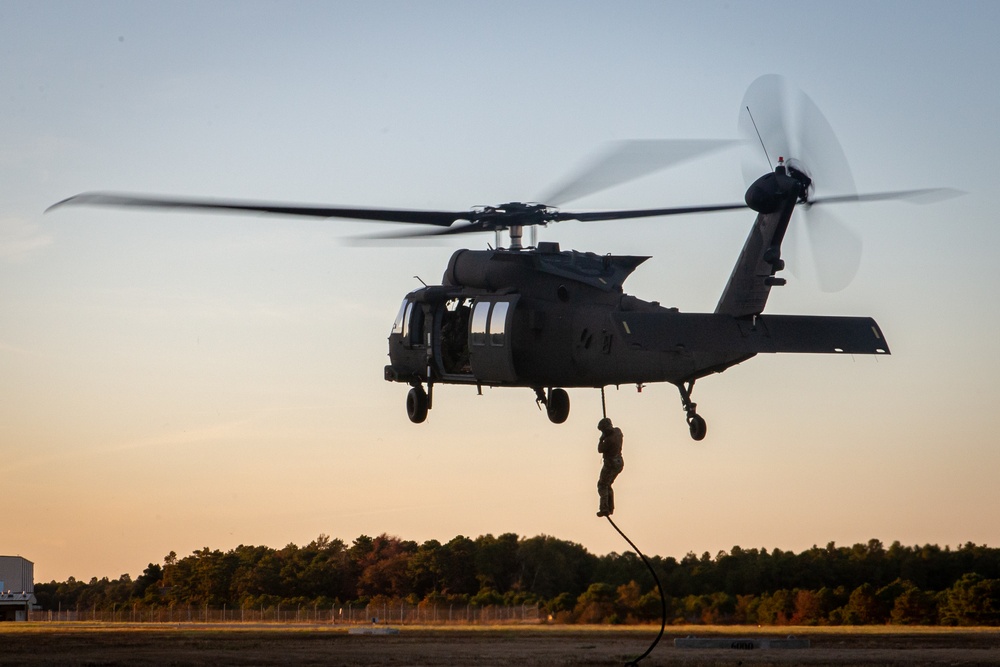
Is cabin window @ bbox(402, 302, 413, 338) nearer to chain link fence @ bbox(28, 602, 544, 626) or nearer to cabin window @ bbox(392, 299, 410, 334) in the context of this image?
cabin window @ bbox(392, 299, 410, 334)

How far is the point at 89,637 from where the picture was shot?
78.3m

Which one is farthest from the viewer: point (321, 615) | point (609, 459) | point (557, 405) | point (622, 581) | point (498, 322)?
point (321, 615)

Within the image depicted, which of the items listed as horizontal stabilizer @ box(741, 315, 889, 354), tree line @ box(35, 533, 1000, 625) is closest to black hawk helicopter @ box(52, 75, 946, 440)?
horizontal stabilizer @ box(741, 315, 889, 354)

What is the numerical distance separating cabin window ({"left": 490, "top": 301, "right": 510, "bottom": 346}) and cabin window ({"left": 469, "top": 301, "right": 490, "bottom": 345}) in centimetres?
22

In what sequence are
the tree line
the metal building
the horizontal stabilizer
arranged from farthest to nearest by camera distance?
1. the metal building
2. the tree line
3. the horizontal stabilizer

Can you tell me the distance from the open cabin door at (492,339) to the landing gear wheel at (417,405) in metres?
2.93

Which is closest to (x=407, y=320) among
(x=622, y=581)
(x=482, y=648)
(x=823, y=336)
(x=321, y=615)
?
(x=823, y=336)

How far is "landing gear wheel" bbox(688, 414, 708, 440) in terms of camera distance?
26.4m

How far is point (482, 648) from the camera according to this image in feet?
211

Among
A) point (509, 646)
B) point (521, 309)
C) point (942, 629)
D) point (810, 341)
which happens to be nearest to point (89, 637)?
point (509, 646)

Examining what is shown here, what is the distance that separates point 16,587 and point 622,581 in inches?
2705

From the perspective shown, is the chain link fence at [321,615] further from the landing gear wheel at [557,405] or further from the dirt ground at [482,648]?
the landing gear wheel at [557,405]

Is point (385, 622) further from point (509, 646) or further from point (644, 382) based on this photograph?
point (644, 382)

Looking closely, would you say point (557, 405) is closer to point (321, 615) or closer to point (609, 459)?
point (609, 459)
